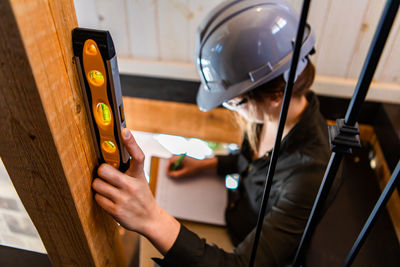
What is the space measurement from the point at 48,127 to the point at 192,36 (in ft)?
3.45

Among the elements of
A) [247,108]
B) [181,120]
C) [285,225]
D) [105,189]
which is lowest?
[181,120]

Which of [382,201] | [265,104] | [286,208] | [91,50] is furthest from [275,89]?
[91,50]

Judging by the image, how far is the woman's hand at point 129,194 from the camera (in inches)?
19.2

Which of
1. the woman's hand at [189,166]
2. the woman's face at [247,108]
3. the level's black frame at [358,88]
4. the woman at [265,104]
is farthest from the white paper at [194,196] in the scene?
the level's black frame at [358,88]

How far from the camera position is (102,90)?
0.41 metres

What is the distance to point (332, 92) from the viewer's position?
134 centimetres

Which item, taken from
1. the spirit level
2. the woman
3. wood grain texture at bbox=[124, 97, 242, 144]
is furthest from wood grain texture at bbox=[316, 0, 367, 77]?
the spirit level

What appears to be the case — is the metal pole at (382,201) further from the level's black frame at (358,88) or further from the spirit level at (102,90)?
the spirit level at (102,90)

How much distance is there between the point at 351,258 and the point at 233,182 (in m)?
0.70

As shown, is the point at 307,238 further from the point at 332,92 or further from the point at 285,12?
the point at 332,92

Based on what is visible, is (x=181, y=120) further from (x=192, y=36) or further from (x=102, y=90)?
(x=102, y=90)

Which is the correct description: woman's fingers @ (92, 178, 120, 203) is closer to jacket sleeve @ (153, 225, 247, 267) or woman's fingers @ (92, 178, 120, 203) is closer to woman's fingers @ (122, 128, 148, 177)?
woman's fingers @ (122, 128, 148, 177)

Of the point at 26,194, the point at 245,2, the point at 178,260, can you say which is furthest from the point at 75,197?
the point at 245,2

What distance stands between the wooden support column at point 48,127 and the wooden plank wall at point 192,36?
954mm
